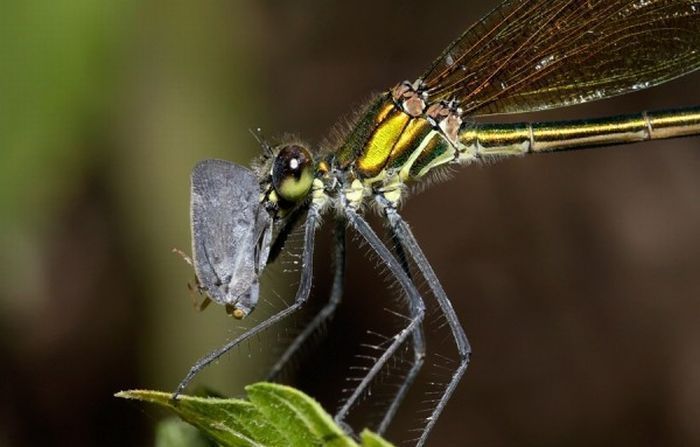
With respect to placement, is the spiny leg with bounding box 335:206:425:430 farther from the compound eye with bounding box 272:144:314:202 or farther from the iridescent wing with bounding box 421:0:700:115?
the iridescent wing with bounding box 421:0:700:115

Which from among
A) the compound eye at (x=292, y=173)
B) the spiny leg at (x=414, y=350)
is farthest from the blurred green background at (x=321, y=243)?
the compound eye at (x=292, y=173)

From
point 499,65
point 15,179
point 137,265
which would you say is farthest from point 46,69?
point 499,65

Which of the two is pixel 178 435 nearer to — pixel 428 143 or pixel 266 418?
pixel 266 418

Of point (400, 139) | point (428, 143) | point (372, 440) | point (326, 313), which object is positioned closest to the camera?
point (372, 440)

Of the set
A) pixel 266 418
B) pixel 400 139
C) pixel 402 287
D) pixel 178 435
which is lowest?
pixel 178 435

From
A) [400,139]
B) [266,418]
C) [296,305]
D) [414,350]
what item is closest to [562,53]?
[400,139]

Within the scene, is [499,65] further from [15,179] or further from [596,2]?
[15,179]

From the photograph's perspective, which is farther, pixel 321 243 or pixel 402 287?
pixel 321 243

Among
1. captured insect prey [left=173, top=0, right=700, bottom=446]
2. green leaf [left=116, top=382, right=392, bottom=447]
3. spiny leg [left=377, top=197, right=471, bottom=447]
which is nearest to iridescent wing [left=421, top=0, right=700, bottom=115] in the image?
captured insect prey [left=173, top=0, right=700, bottom=446]
